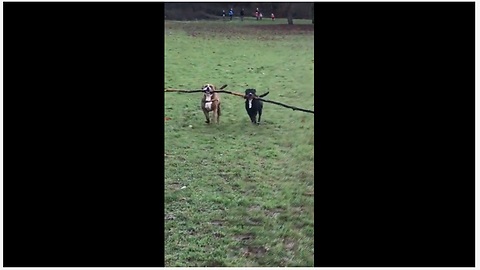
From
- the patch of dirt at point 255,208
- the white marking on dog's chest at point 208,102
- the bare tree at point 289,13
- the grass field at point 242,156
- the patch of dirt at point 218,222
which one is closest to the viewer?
the bare tree at point 289,13

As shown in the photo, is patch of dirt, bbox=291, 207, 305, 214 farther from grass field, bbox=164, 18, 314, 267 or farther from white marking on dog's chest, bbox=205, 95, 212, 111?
white marking on dog's chest, bbox=205, 95, 212, 111

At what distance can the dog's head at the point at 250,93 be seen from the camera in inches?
103

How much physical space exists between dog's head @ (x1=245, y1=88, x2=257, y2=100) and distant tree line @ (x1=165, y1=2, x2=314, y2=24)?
0.77 m

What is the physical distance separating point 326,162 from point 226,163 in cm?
212

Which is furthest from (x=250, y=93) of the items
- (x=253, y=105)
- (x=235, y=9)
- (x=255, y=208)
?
(x=235, y=9)

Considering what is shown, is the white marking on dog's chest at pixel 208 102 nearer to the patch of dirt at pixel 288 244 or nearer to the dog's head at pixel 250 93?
the dog's head at pixel 250 93

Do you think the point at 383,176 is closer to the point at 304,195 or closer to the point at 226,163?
the point at 304,195

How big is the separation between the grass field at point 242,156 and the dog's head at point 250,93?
0.04m

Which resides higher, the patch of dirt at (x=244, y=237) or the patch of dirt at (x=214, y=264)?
the patch of dirt at (x=244, y=237)

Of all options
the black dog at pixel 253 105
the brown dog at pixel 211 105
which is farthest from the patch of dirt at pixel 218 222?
the brown dog at pixel 211 105

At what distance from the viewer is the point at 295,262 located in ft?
5.98

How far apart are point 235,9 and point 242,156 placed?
5.44 feet

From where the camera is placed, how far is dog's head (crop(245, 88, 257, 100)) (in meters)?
2.61

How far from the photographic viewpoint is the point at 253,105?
3051mm
